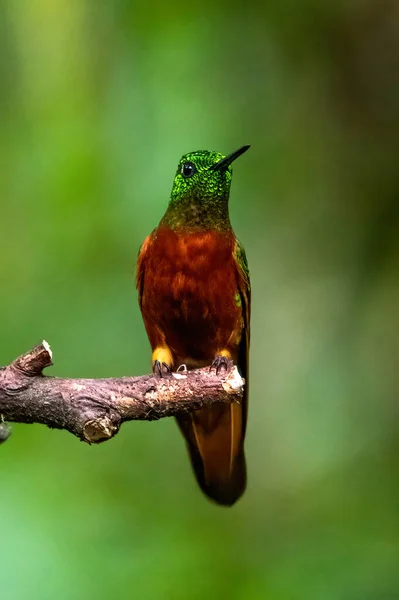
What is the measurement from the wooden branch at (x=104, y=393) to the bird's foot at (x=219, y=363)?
3.2 inches

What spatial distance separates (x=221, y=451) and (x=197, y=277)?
857 millimetres

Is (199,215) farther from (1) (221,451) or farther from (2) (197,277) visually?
(1) (221,451)

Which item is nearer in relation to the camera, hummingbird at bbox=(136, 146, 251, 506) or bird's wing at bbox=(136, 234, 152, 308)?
hummingbird at bbox=(136, 146, 251, 506)

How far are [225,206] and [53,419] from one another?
99 cm

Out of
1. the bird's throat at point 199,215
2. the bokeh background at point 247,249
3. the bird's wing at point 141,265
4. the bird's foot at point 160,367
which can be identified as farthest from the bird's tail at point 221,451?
the bird's throat at point 199,215

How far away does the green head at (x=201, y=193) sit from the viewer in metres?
2.73

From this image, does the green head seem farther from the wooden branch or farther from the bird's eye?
the wooden branch

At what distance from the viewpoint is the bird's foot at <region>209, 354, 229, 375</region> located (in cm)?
247

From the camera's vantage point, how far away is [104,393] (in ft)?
7.54

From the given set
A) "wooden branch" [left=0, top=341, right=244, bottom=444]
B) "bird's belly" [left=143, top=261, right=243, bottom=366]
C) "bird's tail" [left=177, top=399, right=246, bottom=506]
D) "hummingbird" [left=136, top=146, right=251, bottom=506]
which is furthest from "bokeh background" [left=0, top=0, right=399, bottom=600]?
"wooden branch" [left=0, top=341, right=244, bottom=444]

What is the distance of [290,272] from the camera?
4234 millimetres

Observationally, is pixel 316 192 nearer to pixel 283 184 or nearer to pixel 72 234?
pixel 283 184

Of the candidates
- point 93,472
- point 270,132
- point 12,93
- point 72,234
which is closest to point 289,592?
point 93,472

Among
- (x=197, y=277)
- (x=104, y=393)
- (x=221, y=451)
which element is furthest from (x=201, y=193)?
(x=221, y=451)
